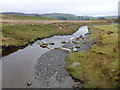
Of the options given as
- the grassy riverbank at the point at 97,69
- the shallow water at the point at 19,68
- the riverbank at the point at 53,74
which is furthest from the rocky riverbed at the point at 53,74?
the shallow water at the point at 19,68

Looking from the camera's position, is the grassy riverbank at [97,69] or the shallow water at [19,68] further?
the shallow water at [19,68]

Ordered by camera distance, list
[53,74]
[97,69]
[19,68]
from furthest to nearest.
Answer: [19,68] → [97,69] → [53,74]

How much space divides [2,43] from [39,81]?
23.3 meters

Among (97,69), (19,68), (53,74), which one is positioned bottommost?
(53,74)

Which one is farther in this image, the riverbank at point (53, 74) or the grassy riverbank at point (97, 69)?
the riverbank at point (53, 74)

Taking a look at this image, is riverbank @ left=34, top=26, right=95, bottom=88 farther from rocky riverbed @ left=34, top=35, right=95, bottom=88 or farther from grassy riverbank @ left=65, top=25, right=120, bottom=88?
grassy riverbank @ left=65, top=25, right=120, bottom=88

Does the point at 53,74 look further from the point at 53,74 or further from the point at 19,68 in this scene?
the point at 19,68

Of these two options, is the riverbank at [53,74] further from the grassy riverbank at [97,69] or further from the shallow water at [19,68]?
the shallow water at [19,68]

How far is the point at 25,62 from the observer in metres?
34.9

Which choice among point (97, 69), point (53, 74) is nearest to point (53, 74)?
point (53, 74)

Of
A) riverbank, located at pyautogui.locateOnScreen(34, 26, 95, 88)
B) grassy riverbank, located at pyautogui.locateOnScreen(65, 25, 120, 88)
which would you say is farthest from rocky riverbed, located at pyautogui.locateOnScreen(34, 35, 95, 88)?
grassy riverbank, located at pyautogui.locateOnScreen(65, 25, 120, 88)

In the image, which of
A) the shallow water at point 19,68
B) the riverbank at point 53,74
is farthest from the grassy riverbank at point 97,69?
the shallow water at point 19,68

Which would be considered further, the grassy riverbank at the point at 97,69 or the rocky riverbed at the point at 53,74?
the rocky riverbed at the point at 53,74

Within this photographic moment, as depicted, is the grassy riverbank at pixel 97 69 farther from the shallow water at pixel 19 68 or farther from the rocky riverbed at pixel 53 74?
the shallow water at pixel 19 68
